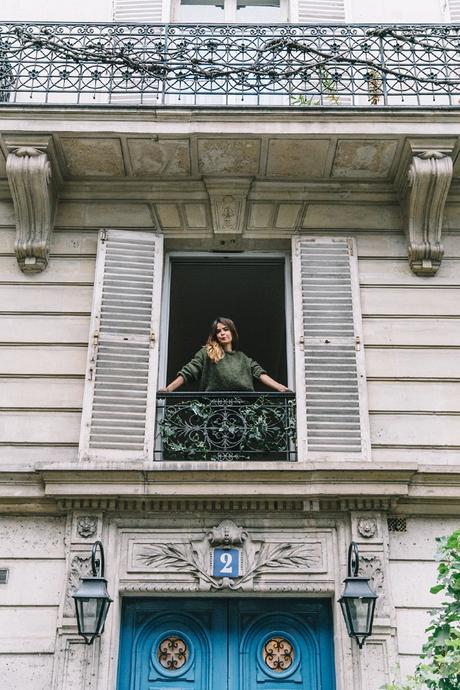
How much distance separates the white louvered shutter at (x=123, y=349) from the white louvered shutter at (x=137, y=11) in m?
3.06

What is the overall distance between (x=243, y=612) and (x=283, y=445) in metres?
1.50

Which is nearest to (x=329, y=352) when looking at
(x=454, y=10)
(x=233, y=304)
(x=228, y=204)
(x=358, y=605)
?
(x=228, y=204)

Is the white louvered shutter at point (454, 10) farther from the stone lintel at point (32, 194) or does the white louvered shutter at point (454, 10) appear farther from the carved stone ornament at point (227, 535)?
the carved stone ornament at point (227, 535)

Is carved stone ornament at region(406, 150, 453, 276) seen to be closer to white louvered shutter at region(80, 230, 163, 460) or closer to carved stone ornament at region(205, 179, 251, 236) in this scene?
carved stone ornament at region(205, 179, 251, 236)

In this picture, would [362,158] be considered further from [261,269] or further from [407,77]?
[261,269]

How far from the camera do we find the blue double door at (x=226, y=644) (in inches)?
273

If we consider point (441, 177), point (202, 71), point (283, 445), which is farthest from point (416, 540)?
point (202, 71)

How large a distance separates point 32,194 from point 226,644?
449cm

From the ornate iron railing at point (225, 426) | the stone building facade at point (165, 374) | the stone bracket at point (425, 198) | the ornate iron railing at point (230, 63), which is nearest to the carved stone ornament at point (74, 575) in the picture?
the stone building facade at point (165, 374)

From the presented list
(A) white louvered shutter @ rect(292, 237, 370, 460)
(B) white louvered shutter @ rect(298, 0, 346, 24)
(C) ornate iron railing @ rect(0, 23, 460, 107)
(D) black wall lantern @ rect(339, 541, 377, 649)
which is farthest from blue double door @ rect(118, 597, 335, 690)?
(B) white louvered shutter @ rect(298, 0, 346, 24)

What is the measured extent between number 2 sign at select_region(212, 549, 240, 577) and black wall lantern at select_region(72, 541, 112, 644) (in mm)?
931

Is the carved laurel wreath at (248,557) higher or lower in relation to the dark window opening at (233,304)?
lower

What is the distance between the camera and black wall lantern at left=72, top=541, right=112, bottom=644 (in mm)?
6516

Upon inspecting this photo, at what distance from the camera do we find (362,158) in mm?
8477
